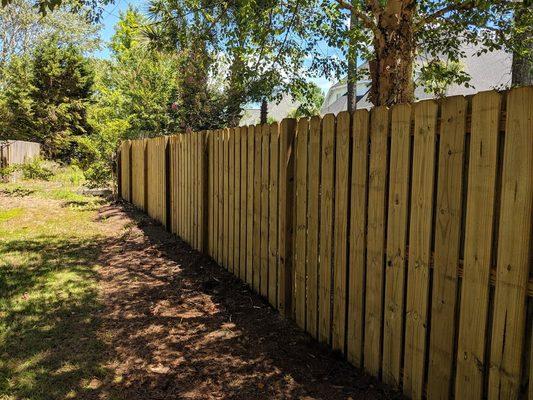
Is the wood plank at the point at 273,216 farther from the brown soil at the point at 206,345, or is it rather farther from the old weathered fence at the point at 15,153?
the old weathered fence at the point at 15,153

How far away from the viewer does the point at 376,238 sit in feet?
9.08

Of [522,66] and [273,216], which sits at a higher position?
[522,66]

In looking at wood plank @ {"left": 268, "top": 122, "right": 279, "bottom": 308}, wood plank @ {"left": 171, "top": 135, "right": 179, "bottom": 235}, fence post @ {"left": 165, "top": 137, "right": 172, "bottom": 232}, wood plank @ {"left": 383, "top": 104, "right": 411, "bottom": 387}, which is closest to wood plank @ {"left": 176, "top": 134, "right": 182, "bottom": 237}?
wood plank @ {"left": 171, "top": 135, "right": 179, "bottom": 235}

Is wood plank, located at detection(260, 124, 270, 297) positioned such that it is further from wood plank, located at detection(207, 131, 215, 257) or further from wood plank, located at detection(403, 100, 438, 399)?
wood plank, located at detection(403, 100, 438, 399)

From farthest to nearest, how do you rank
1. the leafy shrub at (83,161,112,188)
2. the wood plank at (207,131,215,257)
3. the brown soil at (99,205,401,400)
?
the leafy shrub at (83,161,112,188)
the wood plank at (207,131,215,257)
the brown soil at (99,205,401,400)

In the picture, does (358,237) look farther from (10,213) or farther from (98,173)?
(98,173)

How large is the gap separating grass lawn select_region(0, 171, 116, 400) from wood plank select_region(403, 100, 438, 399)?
2.03 m

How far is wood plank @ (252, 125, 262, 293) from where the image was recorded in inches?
173

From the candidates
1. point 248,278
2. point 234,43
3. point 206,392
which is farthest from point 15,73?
point 206,392

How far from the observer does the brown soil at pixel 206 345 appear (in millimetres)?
2832

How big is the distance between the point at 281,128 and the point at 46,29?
3770cm

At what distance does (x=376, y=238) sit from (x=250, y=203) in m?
2.06

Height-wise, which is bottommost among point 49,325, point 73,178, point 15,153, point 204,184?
point 49,325

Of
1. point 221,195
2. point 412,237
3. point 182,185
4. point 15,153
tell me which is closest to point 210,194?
point 221,195
